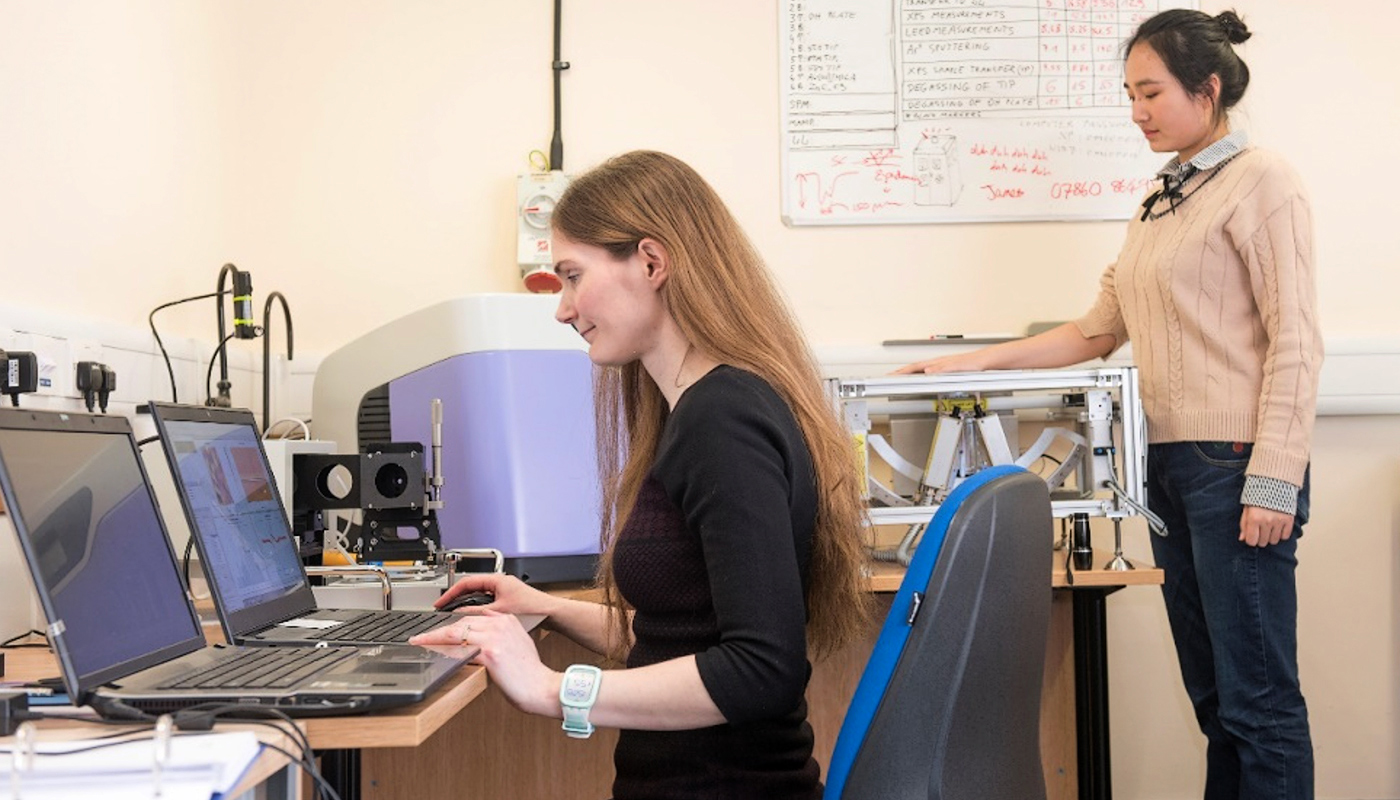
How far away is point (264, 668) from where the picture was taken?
3.58ft

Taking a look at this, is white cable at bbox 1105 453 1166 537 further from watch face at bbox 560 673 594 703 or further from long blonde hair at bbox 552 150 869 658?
watch face at bbox 560 673 594 703

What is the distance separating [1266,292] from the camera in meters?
2.20

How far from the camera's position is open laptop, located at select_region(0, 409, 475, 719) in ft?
3.20

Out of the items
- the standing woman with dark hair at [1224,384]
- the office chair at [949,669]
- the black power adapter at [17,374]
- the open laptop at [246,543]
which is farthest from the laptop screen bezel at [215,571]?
the standing woman with dark hair at [1224,384]

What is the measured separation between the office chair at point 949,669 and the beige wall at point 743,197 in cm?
180

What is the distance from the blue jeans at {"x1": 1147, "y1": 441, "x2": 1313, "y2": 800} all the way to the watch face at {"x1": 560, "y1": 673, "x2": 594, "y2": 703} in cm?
141

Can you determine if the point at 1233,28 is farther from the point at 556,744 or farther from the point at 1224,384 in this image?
the point at 556,744

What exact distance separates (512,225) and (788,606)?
1.88 m

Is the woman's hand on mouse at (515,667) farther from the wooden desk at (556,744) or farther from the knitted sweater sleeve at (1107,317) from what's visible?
the knitted sweater sleeve at (1107,317)

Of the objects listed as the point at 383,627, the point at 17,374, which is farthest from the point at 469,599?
the point at 17,374

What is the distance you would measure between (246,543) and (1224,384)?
162 cm

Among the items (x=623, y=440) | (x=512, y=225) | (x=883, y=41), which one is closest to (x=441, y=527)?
(x=623, y=440)

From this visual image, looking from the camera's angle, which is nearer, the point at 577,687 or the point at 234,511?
the point at 577,687

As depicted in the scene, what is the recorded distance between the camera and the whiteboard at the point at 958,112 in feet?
9.50
